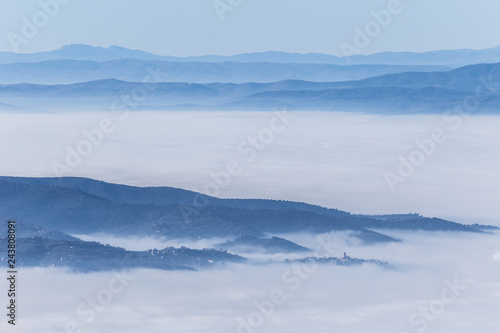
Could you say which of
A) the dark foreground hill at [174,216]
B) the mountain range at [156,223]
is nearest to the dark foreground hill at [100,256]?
the mountain range at [156,223]

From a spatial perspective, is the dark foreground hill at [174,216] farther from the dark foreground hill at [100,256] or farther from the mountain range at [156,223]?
the dark foreground hill at [100,256]

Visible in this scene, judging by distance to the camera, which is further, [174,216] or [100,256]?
[174,216]

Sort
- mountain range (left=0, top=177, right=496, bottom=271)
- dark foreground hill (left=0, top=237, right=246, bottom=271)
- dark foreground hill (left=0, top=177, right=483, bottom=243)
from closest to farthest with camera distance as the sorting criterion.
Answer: dark foreground hill (left=0, top=237, right=246, bottom=271)
mountain range (left=0, top=177, right=496, bottom=271)
dark foreground hill (left=0, top=177, right=483, bottom=243)

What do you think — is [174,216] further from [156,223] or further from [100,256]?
[100,256]

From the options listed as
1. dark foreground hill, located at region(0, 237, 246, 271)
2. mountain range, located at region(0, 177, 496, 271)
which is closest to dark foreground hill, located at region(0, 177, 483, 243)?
mountain range, located at region(0, 177, 496, 271)

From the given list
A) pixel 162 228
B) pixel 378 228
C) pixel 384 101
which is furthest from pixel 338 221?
pixel 384 101

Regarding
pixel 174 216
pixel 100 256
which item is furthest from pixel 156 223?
pixel 100 256

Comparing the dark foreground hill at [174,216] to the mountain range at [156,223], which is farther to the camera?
the dark foreground hill at [174,216]

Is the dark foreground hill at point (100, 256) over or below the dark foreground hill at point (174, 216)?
below

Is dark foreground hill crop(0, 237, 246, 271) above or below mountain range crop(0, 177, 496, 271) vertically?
below

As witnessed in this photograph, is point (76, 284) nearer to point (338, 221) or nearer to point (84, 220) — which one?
point (84, 220)

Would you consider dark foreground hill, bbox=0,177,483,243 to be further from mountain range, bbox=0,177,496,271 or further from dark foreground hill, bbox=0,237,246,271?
dark foreground hill, bbox=0,237,246,271
